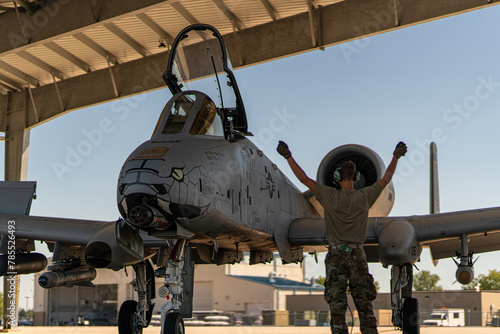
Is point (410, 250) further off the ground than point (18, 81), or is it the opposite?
point (18, 81)

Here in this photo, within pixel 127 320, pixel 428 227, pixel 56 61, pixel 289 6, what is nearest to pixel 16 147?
pixel 56 61

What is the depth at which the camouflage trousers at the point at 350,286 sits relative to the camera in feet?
17.6

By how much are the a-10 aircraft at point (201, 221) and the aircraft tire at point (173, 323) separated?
0.5 inches

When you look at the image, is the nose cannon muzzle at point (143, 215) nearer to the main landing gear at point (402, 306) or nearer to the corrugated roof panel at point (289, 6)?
the main landing gear at point (402, 306)

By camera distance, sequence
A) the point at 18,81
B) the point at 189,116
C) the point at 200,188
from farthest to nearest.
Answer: the point at 18,81 < the point at 189,116 < the point at 200,188

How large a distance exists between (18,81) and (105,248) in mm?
13430

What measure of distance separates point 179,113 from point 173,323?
2.84m

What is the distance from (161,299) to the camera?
155 feet

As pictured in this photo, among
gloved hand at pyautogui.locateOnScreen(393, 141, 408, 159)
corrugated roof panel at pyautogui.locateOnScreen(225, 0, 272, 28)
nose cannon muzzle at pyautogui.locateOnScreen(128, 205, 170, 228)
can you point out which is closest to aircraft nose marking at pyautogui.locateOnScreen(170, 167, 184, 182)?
nose cannon muzzle at pyautogui.locateOnScreen(128, 205, 170, 228)

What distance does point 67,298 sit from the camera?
51750mm

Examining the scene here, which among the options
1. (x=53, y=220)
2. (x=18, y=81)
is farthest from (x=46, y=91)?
(x=53, y=220)

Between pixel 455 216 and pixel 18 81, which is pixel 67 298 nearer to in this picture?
pixel 18 81

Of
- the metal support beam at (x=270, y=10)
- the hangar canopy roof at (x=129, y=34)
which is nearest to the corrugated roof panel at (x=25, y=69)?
the hangar canopy roof at (x=129, y=34)

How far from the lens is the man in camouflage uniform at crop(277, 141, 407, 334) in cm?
538
